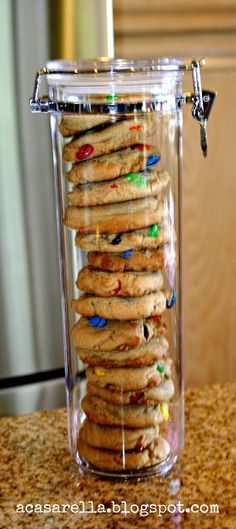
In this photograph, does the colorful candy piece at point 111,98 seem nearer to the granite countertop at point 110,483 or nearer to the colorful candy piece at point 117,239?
the colorful candy piece at point 117,239

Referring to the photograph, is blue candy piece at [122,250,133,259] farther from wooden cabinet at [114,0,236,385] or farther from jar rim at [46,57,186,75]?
wooden cabinet at [114,0,236,385]

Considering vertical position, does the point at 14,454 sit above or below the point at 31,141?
below

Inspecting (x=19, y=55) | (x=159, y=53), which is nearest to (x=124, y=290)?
(x=19, y=55)

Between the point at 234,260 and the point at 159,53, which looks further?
the point at 234,260

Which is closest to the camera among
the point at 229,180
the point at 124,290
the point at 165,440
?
the point at 124,290

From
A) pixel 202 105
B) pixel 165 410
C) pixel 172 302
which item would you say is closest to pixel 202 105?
pixel 202 105

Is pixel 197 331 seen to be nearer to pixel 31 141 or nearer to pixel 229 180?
pixel 229 180
